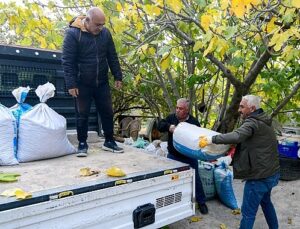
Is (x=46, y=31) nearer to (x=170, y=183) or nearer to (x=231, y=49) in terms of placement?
(x=231, y=49)

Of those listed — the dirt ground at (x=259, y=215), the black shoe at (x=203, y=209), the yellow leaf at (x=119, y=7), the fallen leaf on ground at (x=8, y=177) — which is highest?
the yellow leaf at (x=119, y=7)

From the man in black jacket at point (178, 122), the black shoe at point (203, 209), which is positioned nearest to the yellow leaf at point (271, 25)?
the man in black jacket at point (178, 122)


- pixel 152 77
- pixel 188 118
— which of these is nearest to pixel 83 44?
pixel 188 118

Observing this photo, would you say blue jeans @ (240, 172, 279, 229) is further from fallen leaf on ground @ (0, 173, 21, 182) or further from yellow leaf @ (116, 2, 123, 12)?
yellow leaf @ (116, 2, 123, 12)

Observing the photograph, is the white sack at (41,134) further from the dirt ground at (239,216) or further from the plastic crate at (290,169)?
the plastic crate at (290,169)

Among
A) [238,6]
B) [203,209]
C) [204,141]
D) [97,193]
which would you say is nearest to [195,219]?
[203,209]

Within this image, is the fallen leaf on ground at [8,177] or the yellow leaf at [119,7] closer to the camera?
the fallen leaf on ground at [8,177]

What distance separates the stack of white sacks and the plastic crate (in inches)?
151

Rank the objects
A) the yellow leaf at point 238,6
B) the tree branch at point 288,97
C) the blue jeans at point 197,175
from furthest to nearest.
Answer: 1. the tree branch at point 288,97
2. the blue jeans at point 197,175
3. the yellow leaf at point 238,6

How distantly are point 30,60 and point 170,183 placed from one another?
214cm

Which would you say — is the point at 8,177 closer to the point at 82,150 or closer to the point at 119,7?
the point at 82,150

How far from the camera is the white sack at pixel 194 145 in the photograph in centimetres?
305

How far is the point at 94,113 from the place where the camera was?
13.6 feet

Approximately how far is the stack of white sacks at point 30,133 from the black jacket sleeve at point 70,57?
219mm
